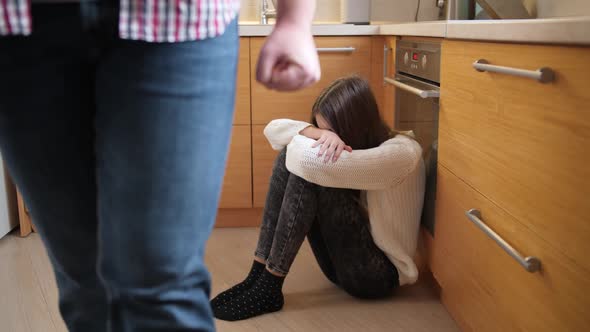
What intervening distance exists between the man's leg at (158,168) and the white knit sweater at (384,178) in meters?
1.23

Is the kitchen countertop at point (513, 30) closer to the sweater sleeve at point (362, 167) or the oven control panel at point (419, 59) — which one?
the oven control panel at point (419, 59)

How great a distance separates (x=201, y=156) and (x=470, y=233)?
3.79 ft

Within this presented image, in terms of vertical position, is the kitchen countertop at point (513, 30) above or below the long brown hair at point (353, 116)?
above

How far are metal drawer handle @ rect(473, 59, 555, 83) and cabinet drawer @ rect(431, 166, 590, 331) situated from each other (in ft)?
0.91

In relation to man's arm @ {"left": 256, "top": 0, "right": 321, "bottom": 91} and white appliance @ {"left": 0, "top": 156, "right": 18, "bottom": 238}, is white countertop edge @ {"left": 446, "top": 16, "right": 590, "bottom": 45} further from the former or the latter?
white appliance @ {"left": 0, "top": 156, "right": 18, "bottom": 238}

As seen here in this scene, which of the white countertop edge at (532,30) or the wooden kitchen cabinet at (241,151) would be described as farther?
the wooden kitchen cabinet at (241,151)

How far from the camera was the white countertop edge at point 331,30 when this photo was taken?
8.92 ft

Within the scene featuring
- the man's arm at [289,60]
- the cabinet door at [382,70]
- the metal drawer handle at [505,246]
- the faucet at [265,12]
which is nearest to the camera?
the man's arm at [289,60]

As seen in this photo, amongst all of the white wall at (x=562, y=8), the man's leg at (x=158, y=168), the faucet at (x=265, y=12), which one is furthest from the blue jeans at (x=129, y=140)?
the faucet at (x=265, y=12)

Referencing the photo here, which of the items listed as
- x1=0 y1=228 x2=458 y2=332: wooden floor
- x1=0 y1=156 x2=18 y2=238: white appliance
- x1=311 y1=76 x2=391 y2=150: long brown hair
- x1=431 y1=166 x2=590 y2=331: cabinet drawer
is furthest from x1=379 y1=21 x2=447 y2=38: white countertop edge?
x1=0 y1=156 x2=18 y2=238: white appliance

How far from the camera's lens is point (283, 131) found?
6.94ft

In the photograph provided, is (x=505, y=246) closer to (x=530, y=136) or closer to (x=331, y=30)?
(x=530, y=136)

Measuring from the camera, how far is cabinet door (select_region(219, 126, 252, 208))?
2.81m


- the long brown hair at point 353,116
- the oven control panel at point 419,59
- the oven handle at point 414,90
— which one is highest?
the oven control panel at point 419,59
